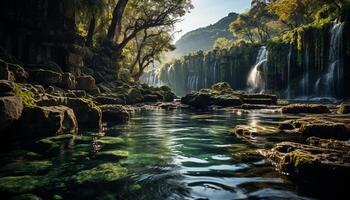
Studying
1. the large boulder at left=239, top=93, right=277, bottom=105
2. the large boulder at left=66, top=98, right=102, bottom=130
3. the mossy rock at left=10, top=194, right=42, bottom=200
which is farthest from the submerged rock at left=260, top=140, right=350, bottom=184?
the large boulder at left=239, top=93, right=277, bottom=105

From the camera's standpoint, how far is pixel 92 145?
863cm

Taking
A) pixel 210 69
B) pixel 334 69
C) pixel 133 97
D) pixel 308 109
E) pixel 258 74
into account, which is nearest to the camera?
pixel 308 109

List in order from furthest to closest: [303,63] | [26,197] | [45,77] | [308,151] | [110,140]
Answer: [303,63] < [45,77] < [110,140] < [308,151] < [26,197]

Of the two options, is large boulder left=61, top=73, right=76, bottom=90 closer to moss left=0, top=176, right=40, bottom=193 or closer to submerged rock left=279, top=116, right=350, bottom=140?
submerged rock left=279, top=116, right=350, bottom=140

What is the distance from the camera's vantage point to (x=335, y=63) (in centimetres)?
3478

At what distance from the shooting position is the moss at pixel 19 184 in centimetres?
479

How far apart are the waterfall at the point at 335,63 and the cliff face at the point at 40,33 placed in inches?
1047

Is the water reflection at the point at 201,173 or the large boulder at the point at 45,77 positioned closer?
the water reflection at the point at 201,173

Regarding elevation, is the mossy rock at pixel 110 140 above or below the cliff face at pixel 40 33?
below

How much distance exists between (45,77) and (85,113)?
20.3 ft

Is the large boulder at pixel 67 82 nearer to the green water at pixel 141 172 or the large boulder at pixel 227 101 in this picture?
the green water at pixel 141 172

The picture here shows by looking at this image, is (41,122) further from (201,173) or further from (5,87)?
→ (201,173)

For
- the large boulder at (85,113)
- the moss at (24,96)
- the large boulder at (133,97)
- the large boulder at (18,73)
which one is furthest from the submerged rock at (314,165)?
the large boulder at (133,97)

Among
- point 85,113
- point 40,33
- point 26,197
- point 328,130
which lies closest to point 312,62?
point 40,33
